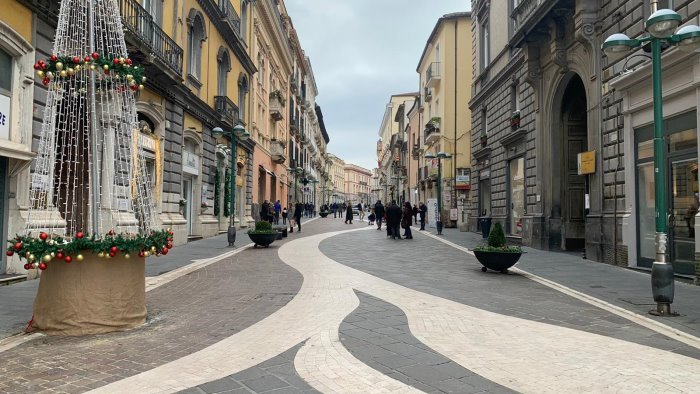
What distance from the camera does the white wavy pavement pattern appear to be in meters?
3.86

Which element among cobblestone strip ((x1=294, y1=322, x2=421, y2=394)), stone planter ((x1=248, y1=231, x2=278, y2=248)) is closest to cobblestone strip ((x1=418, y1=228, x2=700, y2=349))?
cobblestone strip ((x1=294, y1=322, x2=421, y2=394))

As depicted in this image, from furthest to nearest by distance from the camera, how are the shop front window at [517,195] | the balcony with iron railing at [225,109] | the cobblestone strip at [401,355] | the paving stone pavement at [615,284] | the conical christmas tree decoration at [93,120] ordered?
the balcony with iron railing at [225,109] → the shop front window at [517,195] → the paving stone pavement at [615,284] → the conical christmas tree decoration at [93,120] → the cobblestone strip at [401,355]

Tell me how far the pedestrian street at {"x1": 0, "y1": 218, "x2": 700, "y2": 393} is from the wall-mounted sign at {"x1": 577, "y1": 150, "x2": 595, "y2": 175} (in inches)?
212

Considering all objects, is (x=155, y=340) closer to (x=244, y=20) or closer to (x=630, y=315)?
(x=630, y=315)

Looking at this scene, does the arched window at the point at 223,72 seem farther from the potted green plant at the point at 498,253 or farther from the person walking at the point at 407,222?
the potted green plant at the point at 498,253

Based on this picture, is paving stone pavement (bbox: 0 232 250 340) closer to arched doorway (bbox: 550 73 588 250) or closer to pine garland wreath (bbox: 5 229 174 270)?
pine garland wreath (bbox: 5 229 174 270)

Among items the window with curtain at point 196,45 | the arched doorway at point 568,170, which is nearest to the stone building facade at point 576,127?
the arched doorway at point 568,170

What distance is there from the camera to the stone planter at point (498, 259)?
10039 mm

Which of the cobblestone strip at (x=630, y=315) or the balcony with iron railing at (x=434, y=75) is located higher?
the balcony with iron railing at (x=434, y=75)

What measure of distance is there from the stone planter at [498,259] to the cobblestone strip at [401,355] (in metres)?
4.37

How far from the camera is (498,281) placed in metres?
9.35

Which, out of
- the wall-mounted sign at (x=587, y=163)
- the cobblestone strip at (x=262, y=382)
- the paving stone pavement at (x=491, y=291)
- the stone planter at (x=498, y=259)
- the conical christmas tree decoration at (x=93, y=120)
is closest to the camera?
the cobblestone strip at (x=262, y=382)

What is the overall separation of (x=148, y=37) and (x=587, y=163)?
41.6 feet

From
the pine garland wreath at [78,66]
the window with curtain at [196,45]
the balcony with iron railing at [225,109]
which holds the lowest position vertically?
the pine garland wreath at [78,66]
